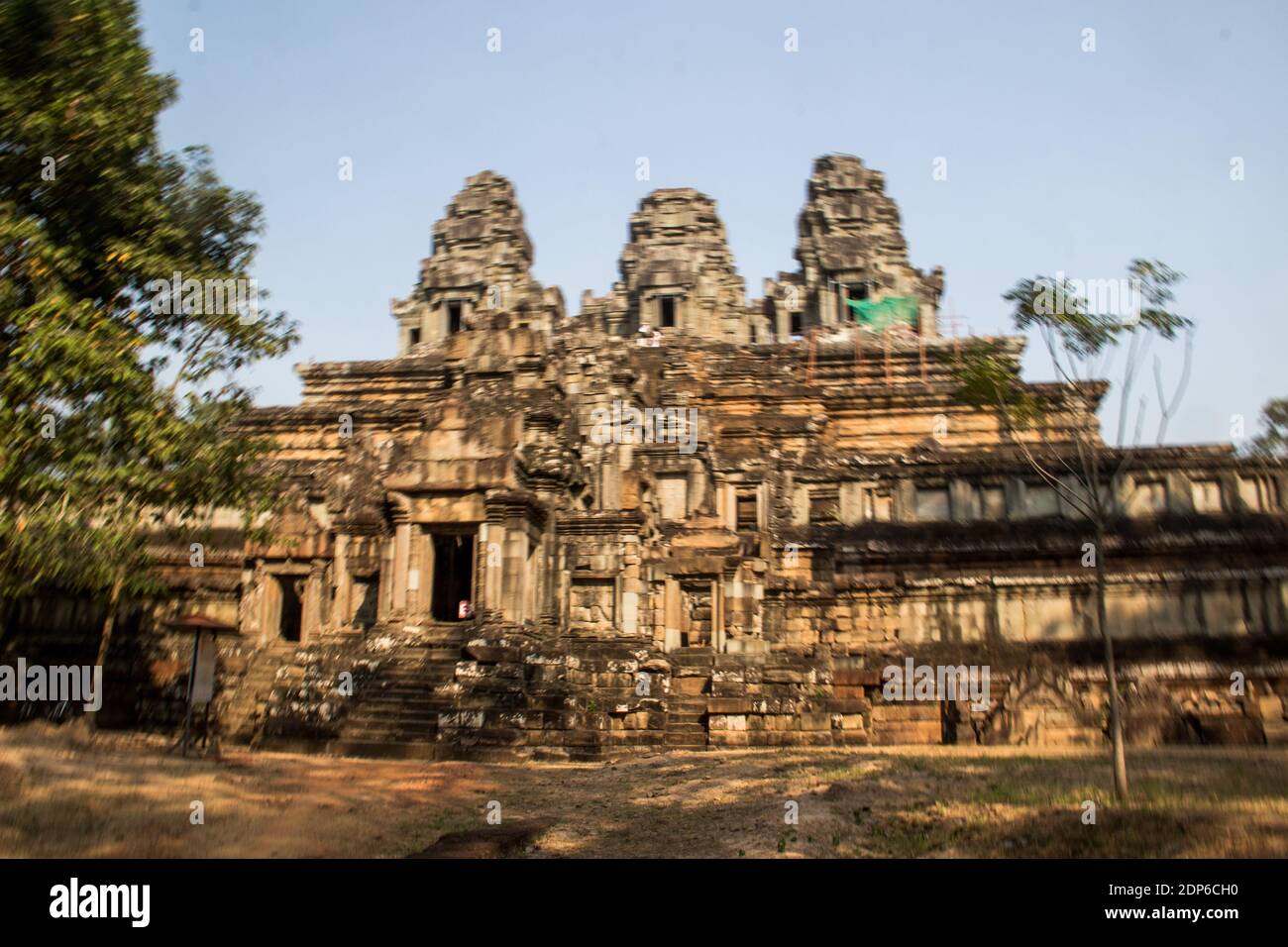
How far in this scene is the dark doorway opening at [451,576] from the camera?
27047 millimetres

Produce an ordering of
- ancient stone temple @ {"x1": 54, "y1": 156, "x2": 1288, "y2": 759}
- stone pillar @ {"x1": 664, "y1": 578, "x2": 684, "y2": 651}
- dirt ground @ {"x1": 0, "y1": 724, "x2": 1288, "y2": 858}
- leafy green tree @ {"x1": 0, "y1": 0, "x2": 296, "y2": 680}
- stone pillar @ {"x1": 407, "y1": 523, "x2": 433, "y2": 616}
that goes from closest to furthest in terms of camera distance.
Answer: dirt ground @ {"x1": 0, "y1": 724, "x2": 1288, "y2": 858} → leafy green tree @ {"x1": 0, "y1": 0, "x2": 296, "y2": 680} → ancient stone temple @ {"x1": 54, "y1": 156, "x2": 1288, "y2": 759} → stone pillar @ {"x1": 407, "y1": 523, "x2": 433, "y2": 616} → stone pillar @ {"x1": 664, "y1": 578, "x2": 684, "y2": 651}

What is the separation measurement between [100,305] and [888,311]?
1381 inches

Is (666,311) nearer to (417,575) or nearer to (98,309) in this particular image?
(417,575)

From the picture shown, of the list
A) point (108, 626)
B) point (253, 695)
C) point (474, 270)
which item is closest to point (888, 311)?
point (474, 270)

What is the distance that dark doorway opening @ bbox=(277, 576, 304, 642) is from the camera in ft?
90.0

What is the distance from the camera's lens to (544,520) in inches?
974

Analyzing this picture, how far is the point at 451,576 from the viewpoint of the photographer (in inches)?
1060

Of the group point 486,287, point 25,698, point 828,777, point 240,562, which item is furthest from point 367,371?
point 828,777

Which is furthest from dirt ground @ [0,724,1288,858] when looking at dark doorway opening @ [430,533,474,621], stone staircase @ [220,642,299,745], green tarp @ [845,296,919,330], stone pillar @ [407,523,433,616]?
green tarp @ [845,296,919,330]

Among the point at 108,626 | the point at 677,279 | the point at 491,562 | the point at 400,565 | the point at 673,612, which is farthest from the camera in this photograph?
the point at 677,279

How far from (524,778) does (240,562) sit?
13.8 meters

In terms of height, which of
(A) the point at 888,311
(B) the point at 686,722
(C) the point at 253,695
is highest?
(A) the point at 888,311

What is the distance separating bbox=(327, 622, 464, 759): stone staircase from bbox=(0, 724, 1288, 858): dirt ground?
1.02 m

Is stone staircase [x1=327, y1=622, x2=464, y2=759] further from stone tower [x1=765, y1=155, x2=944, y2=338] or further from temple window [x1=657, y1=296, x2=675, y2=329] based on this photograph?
stone tower [x1=765, y1=155, x2=944, y2=338]
